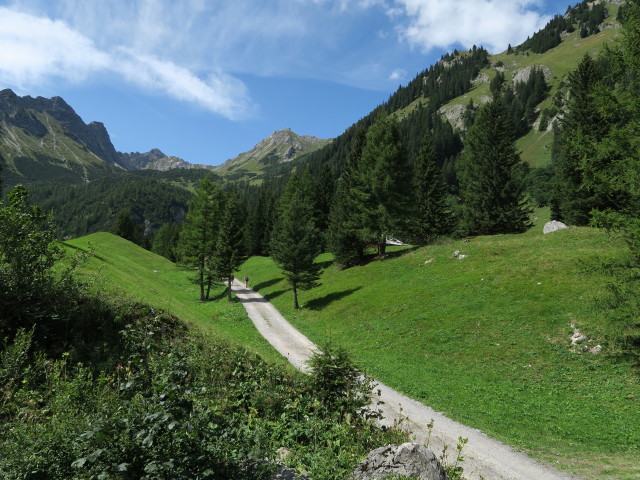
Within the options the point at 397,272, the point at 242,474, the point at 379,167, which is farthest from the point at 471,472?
the point at 379,167

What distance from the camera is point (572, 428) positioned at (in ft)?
38.5

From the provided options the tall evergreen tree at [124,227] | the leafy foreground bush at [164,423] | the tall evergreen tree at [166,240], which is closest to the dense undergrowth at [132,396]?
the leafy foreground bush at [164,423]

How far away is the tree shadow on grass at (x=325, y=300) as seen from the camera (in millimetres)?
32656

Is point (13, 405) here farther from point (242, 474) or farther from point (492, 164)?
point (492, 164)

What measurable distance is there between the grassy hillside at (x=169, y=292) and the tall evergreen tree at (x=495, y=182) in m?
32.4

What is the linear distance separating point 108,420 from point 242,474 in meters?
2.22

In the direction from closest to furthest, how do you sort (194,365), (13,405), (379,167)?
1. (13,405)
2. (194,365)
3. (379,167)

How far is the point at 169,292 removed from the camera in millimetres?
41469

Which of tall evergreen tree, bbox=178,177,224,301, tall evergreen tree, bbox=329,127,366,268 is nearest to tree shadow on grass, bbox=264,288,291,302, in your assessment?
tall evergreen tree, bbox=178,177,224,301

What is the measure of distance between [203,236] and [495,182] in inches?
1476

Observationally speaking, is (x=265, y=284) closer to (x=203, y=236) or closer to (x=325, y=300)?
(x=203, y=236)

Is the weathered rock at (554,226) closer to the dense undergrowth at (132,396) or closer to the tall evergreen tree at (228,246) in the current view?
the tall evergreen tree at (228,246)

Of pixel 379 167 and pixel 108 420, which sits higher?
pixel 379 167

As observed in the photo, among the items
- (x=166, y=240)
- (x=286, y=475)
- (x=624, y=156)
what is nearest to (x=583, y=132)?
(x=624, y=156)
